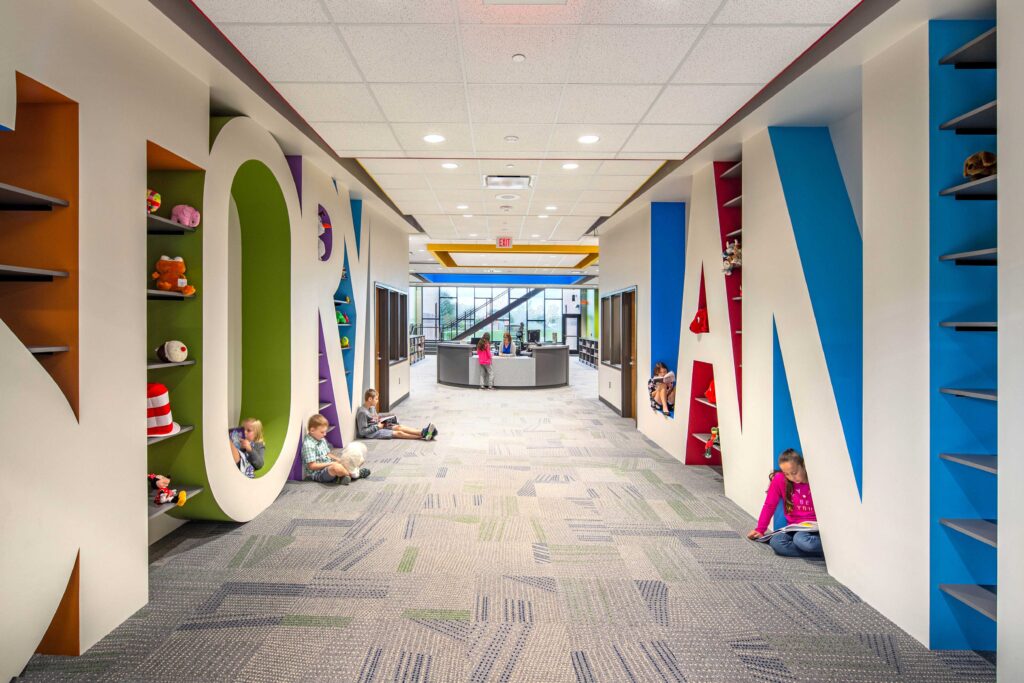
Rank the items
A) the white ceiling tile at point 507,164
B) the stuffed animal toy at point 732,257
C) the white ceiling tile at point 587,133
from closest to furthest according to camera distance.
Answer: the white ceiling tile at point 587,133 → the stuffed animal toy at point 732,257 → the white ceiling tile at point 507,164

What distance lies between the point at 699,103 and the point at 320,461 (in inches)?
171

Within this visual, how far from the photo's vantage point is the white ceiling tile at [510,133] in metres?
4.43

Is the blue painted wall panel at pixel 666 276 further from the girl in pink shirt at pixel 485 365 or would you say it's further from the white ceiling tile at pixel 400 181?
the girl in pink shirt at pixel 485 365

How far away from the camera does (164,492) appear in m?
3.34

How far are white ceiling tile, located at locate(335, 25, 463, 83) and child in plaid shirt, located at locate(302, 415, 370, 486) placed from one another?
3.18m

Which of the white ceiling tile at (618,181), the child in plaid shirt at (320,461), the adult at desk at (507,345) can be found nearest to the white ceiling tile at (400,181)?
the white ceiling tile at (618,181)

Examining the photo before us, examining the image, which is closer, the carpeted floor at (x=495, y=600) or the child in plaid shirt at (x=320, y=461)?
the carpeted floor at (x=495, y=600)

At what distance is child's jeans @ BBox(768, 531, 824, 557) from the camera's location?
3623mm

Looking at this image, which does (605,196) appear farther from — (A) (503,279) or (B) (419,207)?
(A) (503,279)

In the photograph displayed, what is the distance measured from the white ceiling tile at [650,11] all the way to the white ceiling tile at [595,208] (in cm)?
473

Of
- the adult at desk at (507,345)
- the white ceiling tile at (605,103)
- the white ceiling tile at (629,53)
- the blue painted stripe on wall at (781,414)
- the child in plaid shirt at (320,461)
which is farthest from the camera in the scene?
the adult at desk at (507,345)

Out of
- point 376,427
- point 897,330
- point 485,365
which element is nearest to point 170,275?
point 376,427

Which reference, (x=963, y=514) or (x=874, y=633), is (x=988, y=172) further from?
(x=874, y=633)

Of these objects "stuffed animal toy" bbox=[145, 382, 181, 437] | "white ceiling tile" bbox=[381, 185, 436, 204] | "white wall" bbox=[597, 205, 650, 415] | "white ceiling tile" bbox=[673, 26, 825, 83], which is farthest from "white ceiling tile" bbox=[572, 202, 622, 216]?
"stuffed animal toy" bbox=[145, 382, 181, 437]
